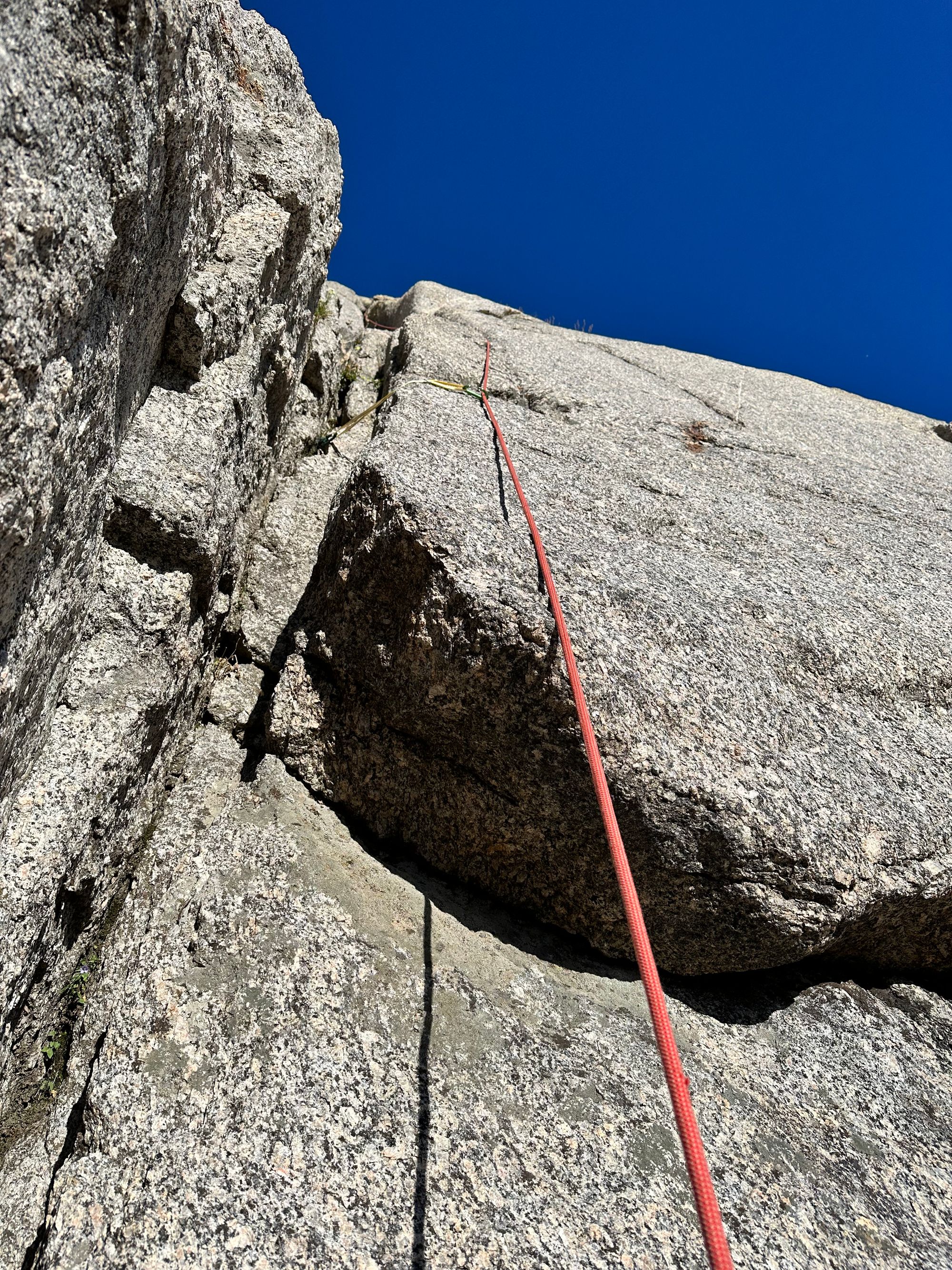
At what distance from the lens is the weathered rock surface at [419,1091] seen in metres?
2.23

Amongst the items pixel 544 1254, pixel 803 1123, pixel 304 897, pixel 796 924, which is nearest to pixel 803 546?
pixel 796 924

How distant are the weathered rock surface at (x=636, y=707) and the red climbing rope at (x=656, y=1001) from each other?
0.10 m

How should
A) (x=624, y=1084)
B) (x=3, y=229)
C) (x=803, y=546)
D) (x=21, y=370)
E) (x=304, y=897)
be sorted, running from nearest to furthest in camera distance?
(x=3, y=229) → (x=21, y=370) → (x=624, y=1084) → (x=304, y=897) → (x=803, y=546)

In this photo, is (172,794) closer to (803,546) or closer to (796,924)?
(796,924)

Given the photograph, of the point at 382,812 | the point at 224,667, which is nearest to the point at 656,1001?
the point at 382,812

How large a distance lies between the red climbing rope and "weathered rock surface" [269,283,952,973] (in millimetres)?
96

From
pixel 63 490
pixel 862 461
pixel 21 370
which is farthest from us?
pixel 862 461

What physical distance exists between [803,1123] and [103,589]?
3.67 metres

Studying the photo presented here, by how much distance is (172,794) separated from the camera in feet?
11.5

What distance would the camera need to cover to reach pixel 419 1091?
2.58 meters

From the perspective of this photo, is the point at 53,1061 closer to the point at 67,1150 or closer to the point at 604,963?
the point at 67,1150

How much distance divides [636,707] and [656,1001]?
134 cm

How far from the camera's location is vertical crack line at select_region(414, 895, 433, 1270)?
223 centimetres

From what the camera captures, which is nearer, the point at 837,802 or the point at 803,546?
the point at 837,802
